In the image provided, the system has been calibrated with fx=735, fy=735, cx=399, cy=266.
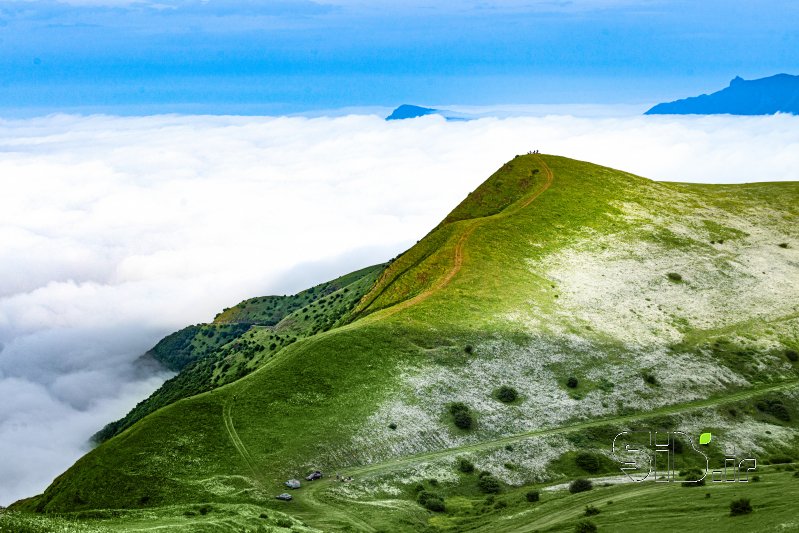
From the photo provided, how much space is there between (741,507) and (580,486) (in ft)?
86.9

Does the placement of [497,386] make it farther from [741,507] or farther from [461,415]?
[741,507]

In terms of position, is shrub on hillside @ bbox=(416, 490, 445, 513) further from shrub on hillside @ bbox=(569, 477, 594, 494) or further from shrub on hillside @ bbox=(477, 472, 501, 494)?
shrub on hillside @ bbox=(569, 477, 594, 494)

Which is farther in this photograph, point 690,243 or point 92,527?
point 690,243

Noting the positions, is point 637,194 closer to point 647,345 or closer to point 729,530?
point 647,345

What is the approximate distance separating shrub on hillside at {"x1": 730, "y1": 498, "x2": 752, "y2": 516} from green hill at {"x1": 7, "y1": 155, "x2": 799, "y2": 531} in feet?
6.72

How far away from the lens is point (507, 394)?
344 feet

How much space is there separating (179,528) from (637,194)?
14070 centimetres

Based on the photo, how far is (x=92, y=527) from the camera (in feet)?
199

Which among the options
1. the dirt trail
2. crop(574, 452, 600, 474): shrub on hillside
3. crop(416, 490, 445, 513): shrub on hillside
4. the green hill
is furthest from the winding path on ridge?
crop(416, 490, 445, 513): shrub on hillside

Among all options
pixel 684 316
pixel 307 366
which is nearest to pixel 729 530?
pixel 307 366

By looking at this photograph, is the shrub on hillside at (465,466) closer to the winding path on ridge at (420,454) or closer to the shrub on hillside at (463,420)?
the winding path on ridge at (420,454)

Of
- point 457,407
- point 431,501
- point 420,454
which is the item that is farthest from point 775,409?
point 431,501

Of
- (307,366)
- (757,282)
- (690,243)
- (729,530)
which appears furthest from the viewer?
(690,243)

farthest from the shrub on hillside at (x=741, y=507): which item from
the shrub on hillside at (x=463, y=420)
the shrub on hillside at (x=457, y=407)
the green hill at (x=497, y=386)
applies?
the shrub on hillside at (x=457, y=407)
